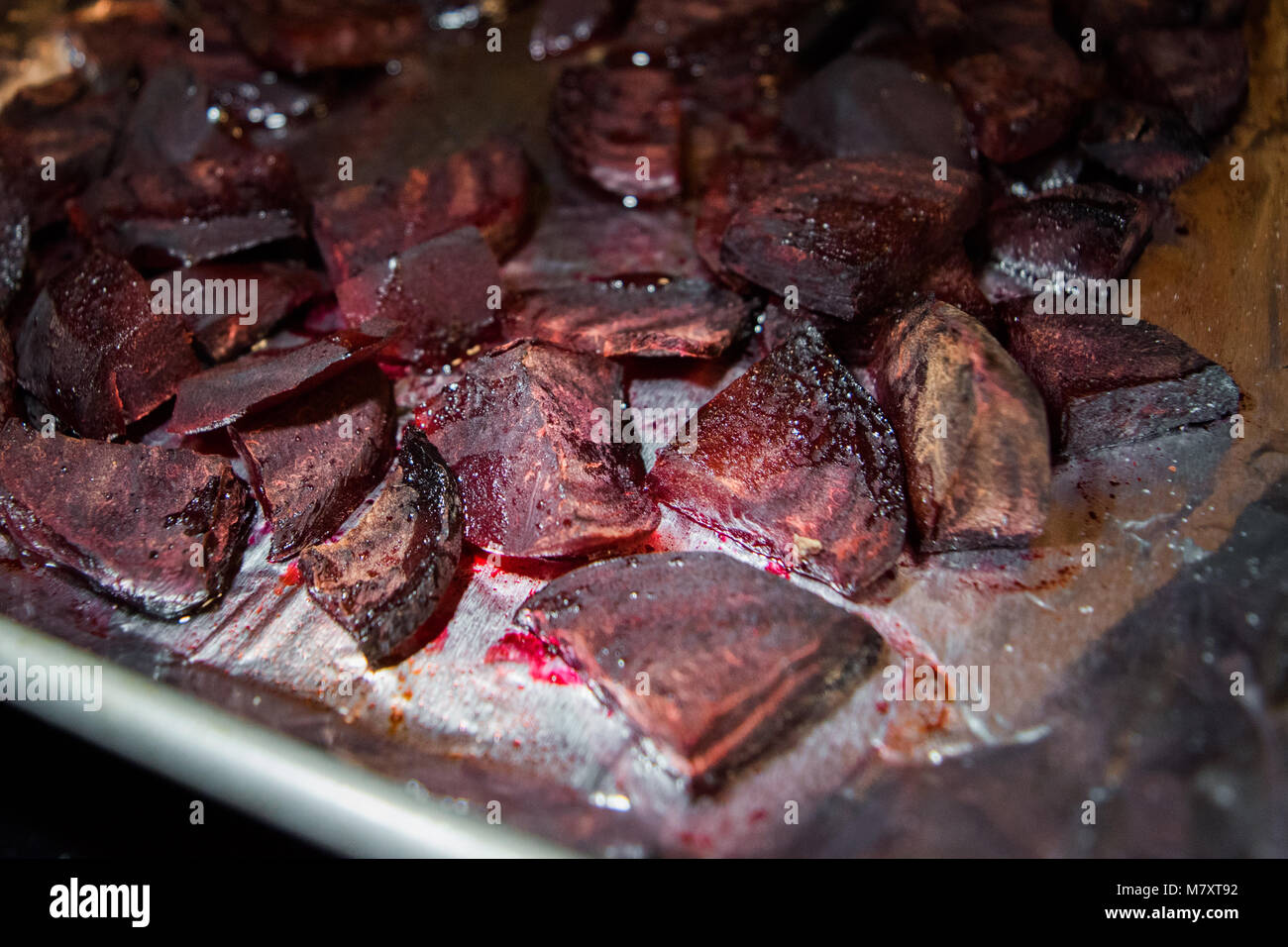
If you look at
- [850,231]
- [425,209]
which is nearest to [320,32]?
[425,209]

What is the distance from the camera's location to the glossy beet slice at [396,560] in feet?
4.90

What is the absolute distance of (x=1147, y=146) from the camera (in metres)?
2.07

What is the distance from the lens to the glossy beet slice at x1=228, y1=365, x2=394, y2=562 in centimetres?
168

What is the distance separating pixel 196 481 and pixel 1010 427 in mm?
1528

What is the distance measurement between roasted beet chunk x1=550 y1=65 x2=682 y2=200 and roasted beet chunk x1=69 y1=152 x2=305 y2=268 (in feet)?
2.50

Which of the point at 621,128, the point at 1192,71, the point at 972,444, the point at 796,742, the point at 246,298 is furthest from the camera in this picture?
the point at 621,128

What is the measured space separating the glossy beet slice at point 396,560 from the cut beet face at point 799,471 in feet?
1.36

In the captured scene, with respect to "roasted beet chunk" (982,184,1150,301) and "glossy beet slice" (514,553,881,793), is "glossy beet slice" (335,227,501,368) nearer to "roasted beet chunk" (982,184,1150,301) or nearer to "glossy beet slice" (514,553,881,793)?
"glossy beet slice" (514,553,881,793)

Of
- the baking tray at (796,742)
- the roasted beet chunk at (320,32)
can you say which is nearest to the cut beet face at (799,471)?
the baking tray at (796,742)

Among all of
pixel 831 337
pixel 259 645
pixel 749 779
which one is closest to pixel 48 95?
pixel 259 645

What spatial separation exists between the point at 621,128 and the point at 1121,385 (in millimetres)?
1444

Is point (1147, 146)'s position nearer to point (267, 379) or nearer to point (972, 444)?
point (972, 444)

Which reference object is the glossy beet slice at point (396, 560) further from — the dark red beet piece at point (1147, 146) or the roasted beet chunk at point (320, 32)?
the dark red beet piece at point (1147, 146)

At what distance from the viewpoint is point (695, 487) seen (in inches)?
64.7
